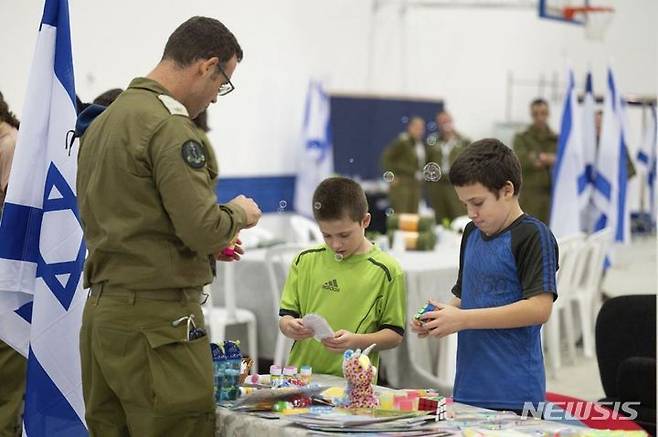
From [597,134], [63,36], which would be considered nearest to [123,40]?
[597,134]

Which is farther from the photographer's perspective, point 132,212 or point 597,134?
point 597,134

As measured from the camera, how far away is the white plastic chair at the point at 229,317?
630 centimetres

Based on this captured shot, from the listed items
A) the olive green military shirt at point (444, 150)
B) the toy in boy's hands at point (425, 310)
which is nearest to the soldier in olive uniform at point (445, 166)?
the olive green military shirt at point (444, 150)

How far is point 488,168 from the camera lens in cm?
291

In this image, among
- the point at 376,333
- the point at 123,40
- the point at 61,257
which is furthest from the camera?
the point at 123,40

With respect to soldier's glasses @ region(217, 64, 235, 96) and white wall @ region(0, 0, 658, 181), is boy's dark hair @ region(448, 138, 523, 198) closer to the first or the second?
soldier's glasses @ region(217, 64, 235, 96)

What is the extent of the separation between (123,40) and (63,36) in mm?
6029

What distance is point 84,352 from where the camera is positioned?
2.82 m

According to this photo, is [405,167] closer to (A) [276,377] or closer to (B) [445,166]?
(B) [445,166]

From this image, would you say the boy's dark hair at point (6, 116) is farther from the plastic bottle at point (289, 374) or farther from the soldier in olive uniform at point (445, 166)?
the soldier in olive uniform at point (445, 166)

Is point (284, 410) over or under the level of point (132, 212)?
under

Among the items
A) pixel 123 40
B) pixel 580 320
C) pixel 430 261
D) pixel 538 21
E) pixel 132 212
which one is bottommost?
pixel 580 320

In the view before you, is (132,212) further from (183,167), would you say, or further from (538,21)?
(538,21)

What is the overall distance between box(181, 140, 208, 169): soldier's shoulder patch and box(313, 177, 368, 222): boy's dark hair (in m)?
0.75
